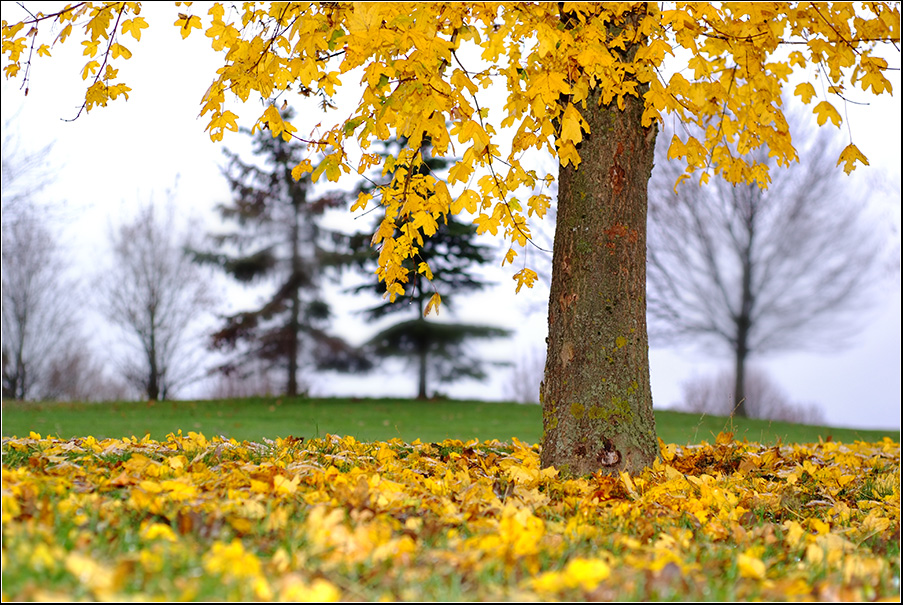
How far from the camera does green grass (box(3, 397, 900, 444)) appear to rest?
31.3 ft

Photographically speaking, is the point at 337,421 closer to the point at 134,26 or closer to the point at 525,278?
the point at 525,278

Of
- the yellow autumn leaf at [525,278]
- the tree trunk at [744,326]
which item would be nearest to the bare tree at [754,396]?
the tree trunk at [744,326]

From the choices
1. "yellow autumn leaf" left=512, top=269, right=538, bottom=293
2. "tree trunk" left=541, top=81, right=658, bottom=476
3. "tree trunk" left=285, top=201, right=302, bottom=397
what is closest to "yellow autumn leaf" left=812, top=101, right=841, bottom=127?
"tree trunk" left=541, top=81, right=658, bottom=476

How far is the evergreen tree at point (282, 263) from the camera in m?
16.2

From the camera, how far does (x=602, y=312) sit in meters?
3.94

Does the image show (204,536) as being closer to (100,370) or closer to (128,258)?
(128,258)

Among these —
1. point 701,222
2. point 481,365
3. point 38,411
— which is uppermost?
point 701,222

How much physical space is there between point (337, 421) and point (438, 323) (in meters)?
4.99

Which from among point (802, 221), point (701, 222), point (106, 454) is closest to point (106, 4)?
point (106, 454)

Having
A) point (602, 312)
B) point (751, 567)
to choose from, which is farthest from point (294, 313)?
point (751, 567)

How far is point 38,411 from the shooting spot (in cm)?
1323

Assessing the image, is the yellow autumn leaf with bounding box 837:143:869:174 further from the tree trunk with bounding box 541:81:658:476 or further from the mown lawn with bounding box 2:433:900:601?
the mown lawn with bounding box 2:433:900:601

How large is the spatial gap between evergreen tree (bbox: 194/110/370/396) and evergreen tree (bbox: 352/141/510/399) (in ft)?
3.32

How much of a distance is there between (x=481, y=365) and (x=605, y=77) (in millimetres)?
13192
